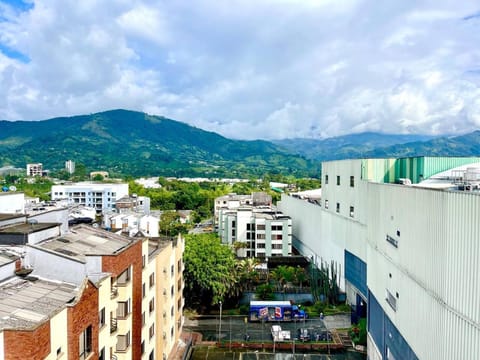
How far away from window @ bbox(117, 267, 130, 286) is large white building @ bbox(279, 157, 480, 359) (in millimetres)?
12789

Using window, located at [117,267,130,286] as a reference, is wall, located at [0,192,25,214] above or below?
above

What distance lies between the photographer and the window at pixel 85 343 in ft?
44.1

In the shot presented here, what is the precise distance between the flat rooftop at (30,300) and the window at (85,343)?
3.87ft

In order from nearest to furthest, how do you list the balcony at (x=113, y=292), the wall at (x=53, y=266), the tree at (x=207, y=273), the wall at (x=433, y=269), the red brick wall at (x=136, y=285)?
the wall at (x=433, y=269), the wall at (x=53, y=266), the balcony at (x=113, y=292), the red brick wall at (x=136, y=285), the tree at (x=207, y=273)

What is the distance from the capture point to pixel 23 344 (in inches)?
405

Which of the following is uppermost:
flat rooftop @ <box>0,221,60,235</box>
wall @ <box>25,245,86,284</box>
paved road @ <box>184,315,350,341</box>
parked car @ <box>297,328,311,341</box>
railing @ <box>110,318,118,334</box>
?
flat rooftop @ <box>0,221,60,235</box>

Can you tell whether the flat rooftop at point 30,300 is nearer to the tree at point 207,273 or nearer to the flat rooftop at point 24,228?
the flat rooftop at point 24,228

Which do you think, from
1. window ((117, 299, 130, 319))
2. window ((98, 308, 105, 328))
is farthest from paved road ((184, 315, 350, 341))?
window ((98, 308, 105, 328))

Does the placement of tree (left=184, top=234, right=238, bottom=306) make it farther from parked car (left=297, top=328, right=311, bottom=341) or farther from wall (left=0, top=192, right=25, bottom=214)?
wall (left=0, top=192, right=25, bottom=214)

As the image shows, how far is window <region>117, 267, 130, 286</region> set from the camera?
60.5ft

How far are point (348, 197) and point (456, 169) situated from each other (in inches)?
584

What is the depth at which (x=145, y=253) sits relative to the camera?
73.4 ft

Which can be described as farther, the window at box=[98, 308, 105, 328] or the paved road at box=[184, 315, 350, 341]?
the paved road at box=[184, 315, 350, 341]

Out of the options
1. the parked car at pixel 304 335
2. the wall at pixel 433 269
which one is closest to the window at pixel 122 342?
the wall at pixel 433 269
